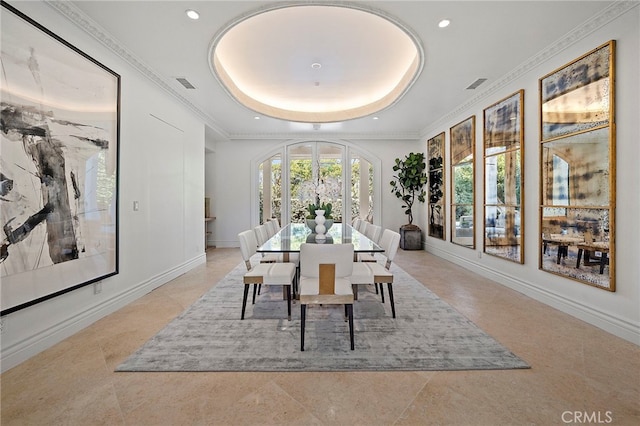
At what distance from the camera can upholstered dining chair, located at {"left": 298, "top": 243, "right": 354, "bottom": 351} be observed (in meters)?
2.21

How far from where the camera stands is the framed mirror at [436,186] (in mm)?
5684

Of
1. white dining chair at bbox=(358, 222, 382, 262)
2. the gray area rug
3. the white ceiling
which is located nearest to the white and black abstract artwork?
the white ceiling

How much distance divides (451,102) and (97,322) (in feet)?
18.4

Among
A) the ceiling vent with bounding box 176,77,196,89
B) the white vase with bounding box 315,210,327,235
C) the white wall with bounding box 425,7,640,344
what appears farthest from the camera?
the ceiling vent with bounding box 176,77,196,89

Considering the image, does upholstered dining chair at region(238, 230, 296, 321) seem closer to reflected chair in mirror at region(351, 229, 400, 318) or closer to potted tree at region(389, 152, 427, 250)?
reflected chair in mirror at region(351, 229, 400, 318)

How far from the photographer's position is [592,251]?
2.60 m

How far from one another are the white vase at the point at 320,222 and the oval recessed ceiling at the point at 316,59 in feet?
6.58

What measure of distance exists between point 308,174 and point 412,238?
2978 mm

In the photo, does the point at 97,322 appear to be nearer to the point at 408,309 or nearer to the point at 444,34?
the point at 408,309

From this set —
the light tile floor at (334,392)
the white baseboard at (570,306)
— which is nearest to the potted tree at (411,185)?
the white baseboard at (570,306)

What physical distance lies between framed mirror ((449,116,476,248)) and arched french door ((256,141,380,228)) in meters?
2.16

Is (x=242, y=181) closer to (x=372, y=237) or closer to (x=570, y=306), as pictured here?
(x=372, y=237)

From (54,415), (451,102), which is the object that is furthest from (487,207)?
(54,415)

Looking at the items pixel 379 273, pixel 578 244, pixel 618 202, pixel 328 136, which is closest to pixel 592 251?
pixel 578 244
